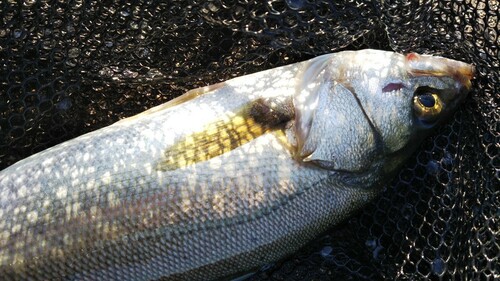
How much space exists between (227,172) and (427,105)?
1.22 m

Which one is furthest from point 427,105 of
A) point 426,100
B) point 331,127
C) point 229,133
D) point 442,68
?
point 229,133

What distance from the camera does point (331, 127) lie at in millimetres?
3350

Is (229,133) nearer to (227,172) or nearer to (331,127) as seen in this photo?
(227,172)

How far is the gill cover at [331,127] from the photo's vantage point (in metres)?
3.31

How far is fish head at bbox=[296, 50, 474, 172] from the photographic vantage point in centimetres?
335

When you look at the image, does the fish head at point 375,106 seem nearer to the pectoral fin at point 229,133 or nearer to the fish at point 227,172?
the fish at point 227,172

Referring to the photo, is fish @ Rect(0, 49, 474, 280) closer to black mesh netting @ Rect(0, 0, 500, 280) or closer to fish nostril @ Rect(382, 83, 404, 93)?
fish nostril @ Rect(382, 83, 404, 93)

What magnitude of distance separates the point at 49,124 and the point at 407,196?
2152 millimetres

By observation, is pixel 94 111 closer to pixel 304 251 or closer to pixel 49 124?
pixel 49 124

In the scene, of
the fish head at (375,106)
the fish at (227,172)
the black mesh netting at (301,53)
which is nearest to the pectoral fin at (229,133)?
the fish at (227,172)

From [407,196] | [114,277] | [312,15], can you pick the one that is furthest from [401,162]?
[114,277]

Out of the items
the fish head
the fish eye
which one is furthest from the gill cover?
the fish eye

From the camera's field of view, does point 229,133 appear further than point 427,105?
No

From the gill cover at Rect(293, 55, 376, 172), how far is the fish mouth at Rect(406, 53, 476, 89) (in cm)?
40
